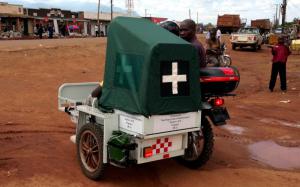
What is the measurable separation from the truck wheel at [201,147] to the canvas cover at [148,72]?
846mm

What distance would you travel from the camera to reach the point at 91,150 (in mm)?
5383

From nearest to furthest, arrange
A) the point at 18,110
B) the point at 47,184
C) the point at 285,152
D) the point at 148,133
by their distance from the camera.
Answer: the point at 148,133, the point at 47,184, the point at 285,152, the point at 18,110

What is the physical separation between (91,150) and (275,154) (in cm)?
333

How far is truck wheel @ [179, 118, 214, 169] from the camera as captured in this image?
227 inches

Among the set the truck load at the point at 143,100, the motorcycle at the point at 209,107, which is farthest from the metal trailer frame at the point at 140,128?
the motorcycle at the point at 209,107

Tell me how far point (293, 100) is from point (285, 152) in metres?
5.84

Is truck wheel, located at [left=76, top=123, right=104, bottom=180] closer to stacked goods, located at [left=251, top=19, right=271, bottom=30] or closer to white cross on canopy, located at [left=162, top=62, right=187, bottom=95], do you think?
white cross on canopy, located at [left=162, top=62, right=187, bottom=95]

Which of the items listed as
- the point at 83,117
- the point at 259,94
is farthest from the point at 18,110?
the point at 259,94

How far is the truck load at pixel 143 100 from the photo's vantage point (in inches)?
183

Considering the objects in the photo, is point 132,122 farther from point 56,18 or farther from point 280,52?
point 56,18

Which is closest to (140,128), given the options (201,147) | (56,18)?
(201,147)

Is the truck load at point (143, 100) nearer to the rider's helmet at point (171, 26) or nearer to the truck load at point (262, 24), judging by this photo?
the rider's helmet at point (171, 26)

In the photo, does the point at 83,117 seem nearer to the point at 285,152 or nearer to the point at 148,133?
the point at 148,133

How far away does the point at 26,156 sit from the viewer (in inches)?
243
